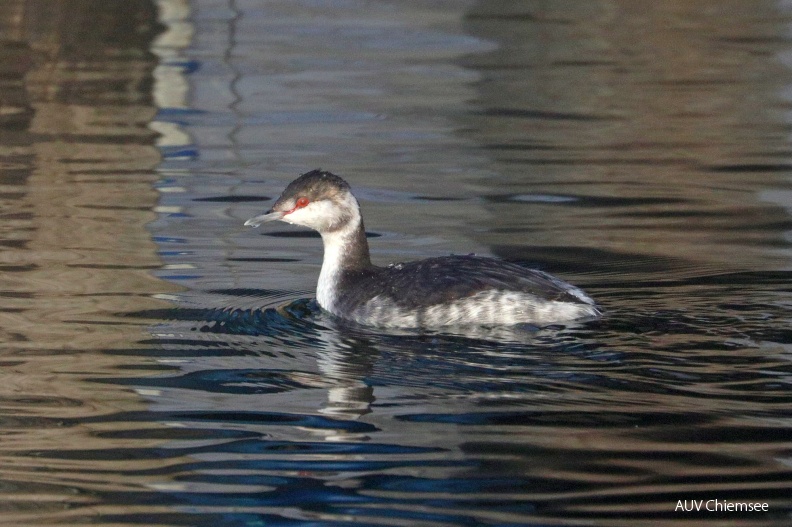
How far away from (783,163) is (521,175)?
2096 mm

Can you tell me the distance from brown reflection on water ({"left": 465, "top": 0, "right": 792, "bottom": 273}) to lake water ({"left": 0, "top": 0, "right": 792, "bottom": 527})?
0.17ft

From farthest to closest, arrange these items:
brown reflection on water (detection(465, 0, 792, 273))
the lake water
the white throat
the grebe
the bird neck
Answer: brown reflection on water (detection(465, 0, 792, 273))
the bird neck
the white throat
the grebe
the lake water

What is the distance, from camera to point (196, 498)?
4898 mm

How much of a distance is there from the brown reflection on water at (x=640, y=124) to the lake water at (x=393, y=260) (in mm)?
52

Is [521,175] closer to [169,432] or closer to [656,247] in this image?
[656,247]

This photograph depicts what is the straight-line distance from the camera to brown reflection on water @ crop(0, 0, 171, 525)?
5449 mm

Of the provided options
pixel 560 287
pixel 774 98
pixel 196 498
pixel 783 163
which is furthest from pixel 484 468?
pixel 774 98

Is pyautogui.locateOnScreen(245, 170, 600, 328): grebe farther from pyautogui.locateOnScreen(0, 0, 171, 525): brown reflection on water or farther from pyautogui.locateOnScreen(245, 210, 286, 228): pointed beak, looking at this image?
pyautogui.locateOnScreen(0, 0, 171, 525): brown reflection on water

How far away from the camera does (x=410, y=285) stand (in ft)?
23.3

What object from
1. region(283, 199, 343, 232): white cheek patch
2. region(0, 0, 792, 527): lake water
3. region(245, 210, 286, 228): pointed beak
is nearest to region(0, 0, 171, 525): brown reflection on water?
region(0, 0, 792, 527): lake water

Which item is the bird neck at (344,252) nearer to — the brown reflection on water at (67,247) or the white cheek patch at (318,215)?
the white cheek patch at (318,215)

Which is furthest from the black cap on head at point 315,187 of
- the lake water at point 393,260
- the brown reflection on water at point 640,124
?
the brown reflection on water at point 640,124

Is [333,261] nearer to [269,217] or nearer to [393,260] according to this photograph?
[269,217]

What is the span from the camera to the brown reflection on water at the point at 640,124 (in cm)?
917
